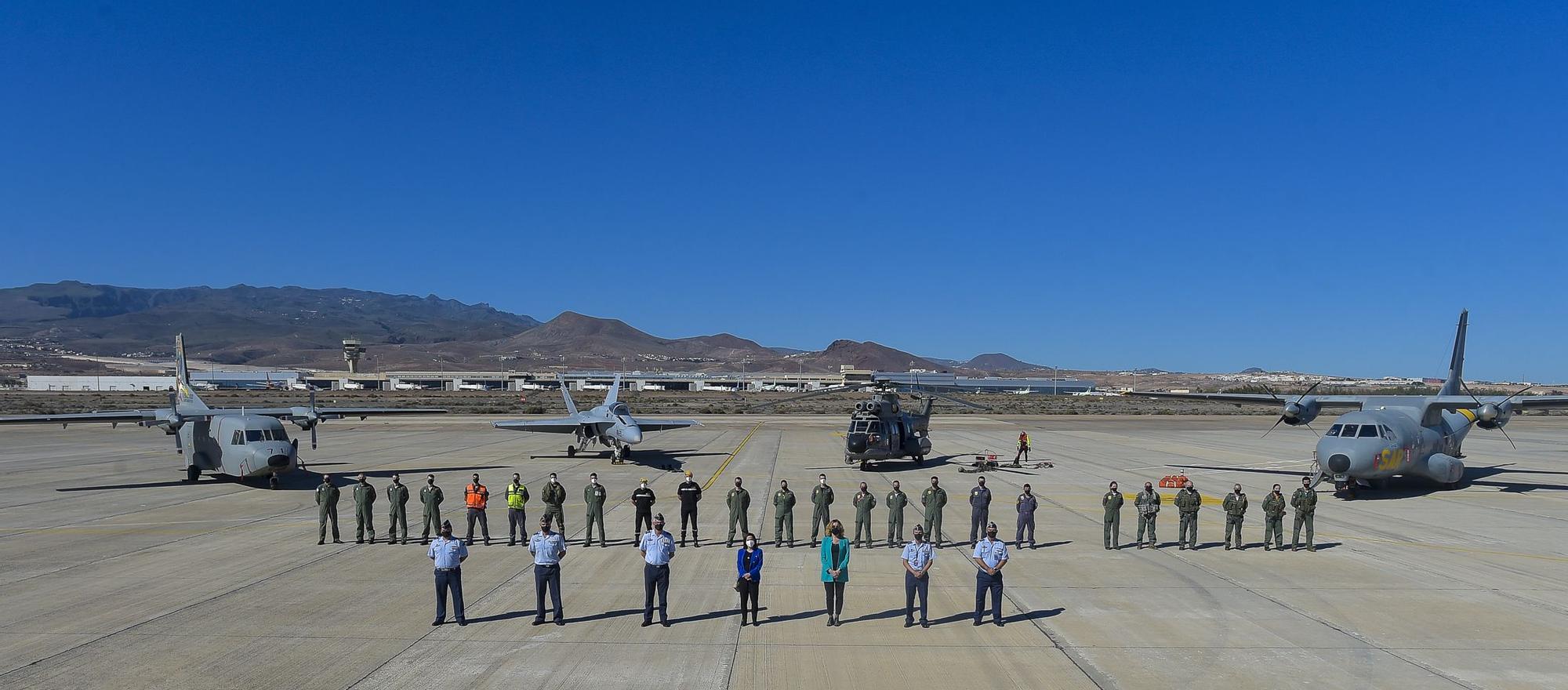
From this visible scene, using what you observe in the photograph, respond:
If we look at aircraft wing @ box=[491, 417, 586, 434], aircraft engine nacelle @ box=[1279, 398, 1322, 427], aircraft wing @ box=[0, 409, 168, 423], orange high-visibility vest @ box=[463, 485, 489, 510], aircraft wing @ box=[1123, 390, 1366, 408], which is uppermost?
aircraft wing @ box=[1123, 390, 1366, 408]

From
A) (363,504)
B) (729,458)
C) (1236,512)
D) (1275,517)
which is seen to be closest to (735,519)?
(363,504)

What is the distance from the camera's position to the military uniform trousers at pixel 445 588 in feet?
36.7

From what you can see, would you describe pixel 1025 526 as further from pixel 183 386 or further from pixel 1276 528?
pixel 183 386

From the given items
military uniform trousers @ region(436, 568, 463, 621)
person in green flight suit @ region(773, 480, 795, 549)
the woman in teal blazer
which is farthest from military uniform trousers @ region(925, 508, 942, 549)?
military uniform trousers @ region(436, 568, 463, 621)

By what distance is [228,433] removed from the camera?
2586 centimetres

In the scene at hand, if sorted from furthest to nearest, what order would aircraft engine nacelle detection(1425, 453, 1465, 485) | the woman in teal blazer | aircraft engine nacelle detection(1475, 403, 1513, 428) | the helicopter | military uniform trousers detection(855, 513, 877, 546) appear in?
the helicopter → aircraft engine nacelle detection(1475, 403, 1513, 428) → aircraft engine nacelle detection(1425, 453, 1465, 485) → military uniform trousers detection(855, 513, 877, 546) → the woman in teal blazer

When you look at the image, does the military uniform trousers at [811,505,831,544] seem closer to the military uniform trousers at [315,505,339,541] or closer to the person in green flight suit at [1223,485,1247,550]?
the person in green flight suit at [1223,485,1247,550]

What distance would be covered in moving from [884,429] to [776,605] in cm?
1900

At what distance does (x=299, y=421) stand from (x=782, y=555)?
2113 cm

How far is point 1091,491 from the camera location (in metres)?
26.4

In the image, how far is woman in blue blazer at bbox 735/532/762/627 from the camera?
10.9 metres

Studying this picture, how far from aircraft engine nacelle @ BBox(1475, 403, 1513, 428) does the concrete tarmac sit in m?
2.61

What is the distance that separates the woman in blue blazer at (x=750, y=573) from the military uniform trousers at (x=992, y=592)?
9.73 feet

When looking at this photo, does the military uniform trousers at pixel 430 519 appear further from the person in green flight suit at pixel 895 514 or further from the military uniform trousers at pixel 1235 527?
the military uniform trousers at pixel 1235 527
